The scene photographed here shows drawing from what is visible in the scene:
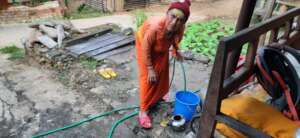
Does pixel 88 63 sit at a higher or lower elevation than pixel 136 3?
lower

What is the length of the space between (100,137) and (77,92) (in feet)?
4.16

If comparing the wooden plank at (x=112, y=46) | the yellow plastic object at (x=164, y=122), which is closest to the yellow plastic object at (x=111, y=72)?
the wooden plank at (x=112, y=46)

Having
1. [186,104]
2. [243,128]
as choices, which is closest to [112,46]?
[186,104]

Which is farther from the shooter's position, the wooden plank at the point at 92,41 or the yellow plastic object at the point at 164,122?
the wooden plank at the point at 92,41

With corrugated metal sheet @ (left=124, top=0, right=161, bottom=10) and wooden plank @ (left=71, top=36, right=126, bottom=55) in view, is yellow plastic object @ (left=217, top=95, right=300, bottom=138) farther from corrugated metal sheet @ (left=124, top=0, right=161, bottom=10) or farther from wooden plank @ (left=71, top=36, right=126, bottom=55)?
corrugated metal sheet @ (left=124, top=0, right=161, bottom=10)

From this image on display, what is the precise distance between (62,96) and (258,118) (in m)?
3.24

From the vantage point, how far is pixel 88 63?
18.7 feet

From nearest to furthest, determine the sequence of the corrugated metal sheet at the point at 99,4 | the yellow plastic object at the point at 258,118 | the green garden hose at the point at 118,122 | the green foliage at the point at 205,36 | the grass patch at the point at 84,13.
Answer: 1. the yellow plastic object at the point at 258,118
2. the green garden hose at the point at 118,122
3. the green foliage at the point at 205,36
4. the grass patch at the point at 84,13
5. the corrugated metal sheet at the point at 99,4

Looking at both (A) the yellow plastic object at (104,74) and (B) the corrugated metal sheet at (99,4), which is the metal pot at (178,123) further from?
(B) the corrugated metal sheet at (99,4)

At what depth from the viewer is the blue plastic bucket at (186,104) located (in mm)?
3656

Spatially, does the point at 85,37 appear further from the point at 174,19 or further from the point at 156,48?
the point at 174,19

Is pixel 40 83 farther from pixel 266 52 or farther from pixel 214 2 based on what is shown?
pixel 214 2

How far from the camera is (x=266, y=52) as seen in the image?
2.44 m

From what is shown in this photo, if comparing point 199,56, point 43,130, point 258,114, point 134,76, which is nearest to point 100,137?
point 43,130
